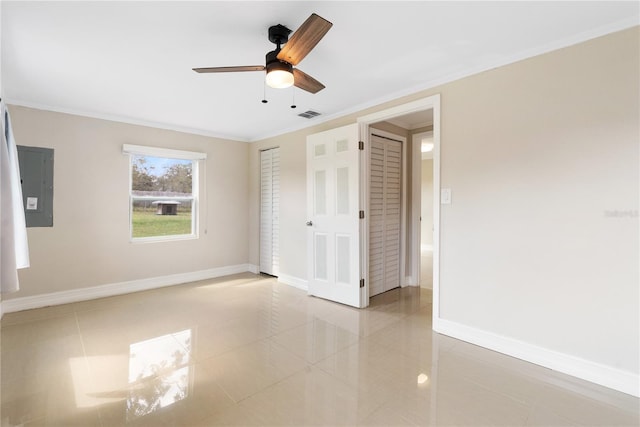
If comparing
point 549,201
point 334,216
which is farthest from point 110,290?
point 549,201

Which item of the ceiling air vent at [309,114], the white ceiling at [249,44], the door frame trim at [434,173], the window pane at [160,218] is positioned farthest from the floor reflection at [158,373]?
the ceiling air vent at [309,114]

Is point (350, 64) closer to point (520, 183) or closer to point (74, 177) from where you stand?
point (520, 183)

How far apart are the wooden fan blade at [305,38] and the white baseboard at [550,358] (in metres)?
2.58

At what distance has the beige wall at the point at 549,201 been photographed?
1.95 metres

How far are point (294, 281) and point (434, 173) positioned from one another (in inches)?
103

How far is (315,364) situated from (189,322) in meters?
1.54

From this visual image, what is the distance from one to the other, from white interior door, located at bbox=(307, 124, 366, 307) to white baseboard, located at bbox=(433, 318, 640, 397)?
1132mm

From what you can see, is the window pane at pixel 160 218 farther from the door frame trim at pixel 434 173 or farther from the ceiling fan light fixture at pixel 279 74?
the ceiling fan light fixture at pixel 279 74

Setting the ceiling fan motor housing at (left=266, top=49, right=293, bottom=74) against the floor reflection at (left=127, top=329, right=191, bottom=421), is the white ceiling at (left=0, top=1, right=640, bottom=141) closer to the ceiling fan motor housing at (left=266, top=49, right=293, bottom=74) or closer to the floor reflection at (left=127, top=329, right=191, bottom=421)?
the ceiling fan motor housing at (left=266, top=49, right=293, bottom=74)

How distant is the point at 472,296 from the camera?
8.60 feet

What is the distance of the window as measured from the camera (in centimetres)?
418

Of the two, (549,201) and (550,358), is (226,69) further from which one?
(550,358)

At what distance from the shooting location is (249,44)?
2225mm

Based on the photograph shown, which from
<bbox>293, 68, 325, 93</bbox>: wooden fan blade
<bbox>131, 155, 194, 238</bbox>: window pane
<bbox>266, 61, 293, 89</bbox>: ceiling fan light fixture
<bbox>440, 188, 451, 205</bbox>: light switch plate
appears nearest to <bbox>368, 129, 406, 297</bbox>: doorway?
<bbox>440, 188, 451, 205</bbox>: light switch plate
